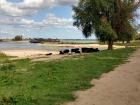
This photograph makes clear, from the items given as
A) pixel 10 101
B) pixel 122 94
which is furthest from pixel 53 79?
pixel 10 101

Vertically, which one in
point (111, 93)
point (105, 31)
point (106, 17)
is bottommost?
point (111, 93)

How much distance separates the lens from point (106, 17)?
5750cm

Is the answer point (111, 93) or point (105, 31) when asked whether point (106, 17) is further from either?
point (111, 93)

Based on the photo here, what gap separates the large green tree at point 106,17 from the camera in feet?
185

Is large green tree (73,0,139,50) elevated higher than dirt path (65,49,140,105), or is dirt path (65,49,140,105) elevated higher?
large green tree (73,0,139,50)

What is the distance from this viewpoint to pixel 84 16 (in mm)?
57156

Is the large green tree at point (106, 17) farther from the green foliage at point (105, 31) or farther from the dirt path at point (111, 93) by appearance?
the dirt path at point (111, 93)

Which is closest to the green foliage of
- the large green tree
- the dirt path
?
the large green tree

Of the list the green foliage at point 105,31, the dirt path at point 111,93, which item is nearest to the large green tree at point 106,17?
the green foliage at point 105,31

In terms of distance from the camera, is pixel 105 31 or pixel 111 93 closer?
pixel 111 93

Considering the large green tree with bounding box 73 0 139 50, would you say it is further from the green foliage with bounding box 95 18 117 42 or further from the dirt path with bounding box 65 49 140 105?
the dirt path with bounding box 65 49 140 105

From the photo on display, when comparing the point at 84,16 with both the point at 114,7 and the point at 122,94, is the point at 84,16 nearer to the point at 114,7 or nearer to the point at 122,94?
the point at 114,7

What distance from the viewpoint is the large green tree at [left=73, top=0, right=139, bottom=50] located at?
5629 centimetres

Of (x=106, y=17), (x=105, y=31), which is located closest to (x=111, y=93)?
(x=105, y=31)
